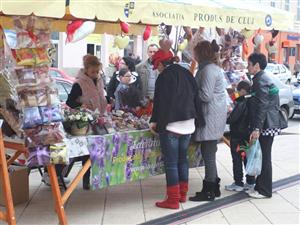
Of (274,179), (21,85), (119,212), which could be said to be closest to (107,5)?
(21,85)

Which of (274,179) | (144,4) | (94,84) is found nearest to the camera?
(144,4)

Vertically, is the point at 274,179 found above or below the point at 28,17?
below

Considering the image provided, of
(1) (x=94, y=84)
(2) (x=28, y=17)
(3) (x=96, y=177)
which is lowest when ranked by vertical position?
(3) (x=96, y=177)

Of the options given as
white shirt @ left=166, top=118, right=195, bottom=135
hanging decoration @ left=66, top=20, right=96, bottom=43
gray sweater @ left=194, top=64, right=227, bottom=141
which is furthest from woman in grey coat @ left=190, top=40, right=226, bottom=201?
hanging decoration @ left=66, top=20, right=96, bottom=43

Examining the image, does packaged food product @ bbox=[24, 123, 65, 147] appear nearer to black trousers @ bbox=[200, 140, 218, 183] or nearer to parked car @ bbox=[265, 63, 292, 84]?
black trousers @ bbox=[200, 140, 218, 183]

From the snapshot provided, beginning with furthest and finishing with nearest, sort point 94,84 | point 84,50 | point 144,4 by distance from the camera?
1. point 84,50
2. point 94,84
3. point 144,4

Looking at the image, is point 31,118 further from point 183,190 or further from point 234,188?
point 234,188

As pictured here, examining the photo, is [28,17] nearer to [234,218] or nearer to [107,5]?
[107,5]

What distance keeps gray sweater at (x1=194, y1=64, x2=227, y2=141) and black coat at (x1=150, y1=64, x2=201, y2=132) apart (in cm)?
26

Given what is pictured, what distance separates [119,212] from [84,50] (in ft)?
67.7

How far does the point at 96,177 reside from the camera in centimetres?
529

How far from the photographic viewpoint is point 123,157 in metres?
5.56

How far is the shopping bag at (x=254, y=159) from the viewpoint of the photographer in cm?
610

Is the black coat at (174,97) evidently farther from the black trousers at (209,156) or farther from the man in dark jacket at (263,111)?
the man in dark jacket at (263,111)
